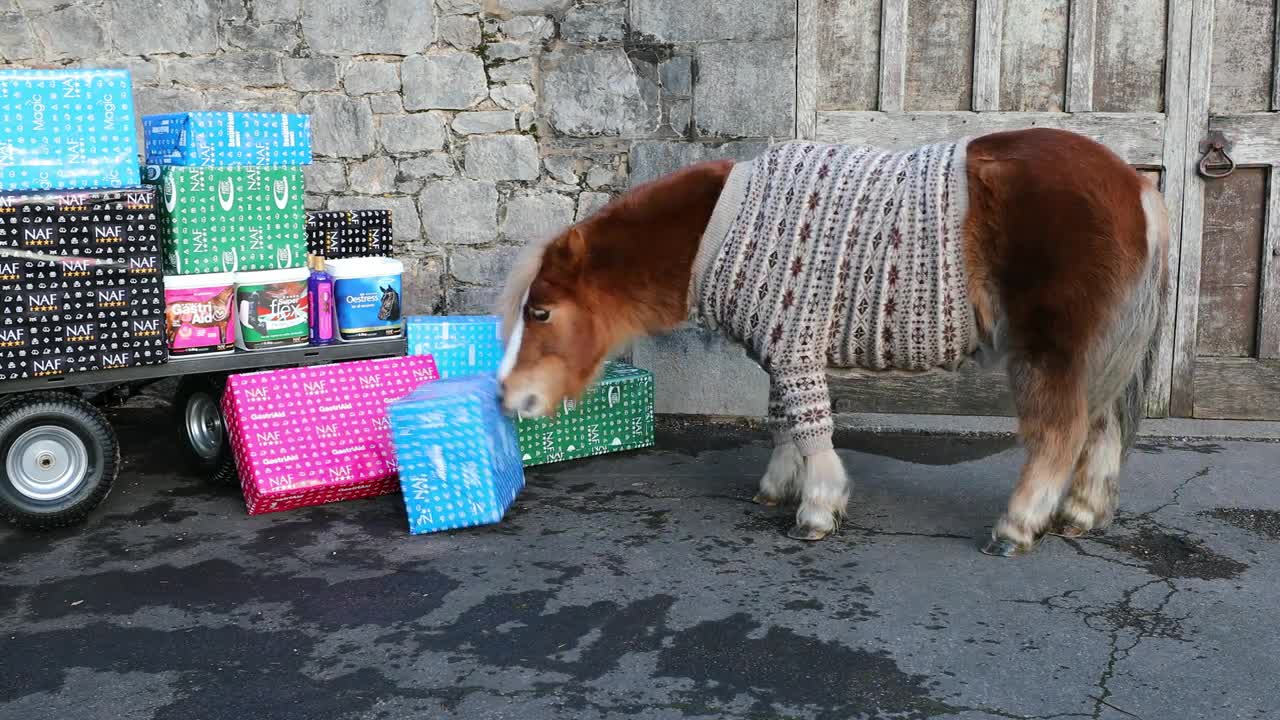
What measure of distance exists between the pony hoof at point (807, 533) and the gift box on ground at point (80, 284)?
240cm

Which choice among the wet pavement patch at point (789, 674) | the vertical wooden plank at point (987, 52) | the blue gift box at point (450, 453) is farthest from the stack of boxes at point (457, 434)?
the vertical wooden plank at point (987, 52)

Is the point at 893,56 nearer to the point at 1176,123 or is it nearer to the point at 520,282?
the point at 1176,123

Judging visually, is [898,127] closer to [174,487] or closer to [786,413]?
[786,413]

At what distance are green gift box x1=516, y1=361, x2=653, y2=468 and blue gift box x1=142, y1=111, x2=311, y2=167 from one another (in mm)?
1503

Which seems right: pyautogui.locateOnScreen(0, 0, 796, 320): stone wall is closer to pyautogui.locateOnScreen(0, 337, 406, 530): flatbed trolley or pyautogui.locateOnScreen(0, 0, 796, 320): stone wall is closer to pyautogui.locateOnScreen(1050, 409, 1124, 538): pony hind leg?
pyautogui.locateOnScreen(0, 337, 406, 530): flatbed trolley

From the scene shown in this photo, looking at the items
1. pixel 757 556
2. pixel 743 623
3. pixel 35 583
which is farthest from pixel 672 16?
pixel 35 583

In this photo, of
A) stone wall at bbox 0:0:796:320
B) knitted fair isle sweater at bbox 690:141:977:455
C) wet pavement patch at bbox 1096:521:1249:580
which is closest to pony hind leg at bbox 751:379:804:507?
knitted fair isle sweater at bbox 690:141:977:455

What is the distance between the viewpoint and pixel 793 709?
2676 mm

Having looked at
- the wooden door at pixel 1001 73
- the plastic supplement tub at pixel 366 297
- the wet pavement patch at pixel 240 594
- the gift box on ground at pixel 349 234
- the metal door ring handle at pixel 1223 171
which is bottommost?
the wet pavement patch at pixel 240 594

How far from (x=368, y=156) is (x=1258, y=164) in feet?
14.6

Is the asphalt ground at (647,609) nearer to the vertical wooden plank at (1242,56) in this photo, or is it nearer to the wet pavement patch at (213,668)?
the wet pavement patch at (213,668)

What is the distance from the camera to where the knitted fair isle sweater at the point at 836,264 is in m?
3.63

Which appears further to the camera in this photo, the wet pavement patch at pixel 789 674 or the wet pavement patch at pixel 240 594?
the wet pavement patch at pixel 240 594

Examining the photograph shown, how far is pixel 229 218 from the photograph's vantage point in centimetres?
419
